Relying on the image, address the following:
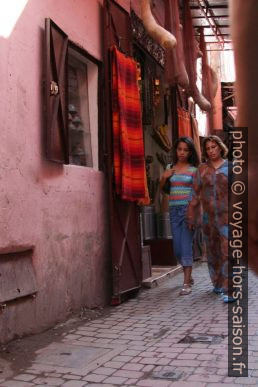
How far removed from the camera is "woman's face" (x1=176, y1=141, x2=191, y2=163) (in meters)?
6.28


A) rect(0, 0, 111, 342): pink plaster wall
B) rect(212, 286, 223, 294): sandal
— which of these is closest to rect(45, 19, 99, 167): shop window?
rect(0, 0, 111, 342): pink plaster wall

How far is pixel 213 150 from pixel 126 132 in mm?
1065

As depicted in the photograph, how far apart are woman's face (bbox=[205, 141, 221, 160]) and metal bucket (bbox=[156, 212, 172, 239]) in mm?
2815

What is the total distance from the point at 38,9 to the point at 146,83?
4.17 meters

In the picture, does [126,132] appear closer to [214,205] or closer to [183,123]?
[214,205]

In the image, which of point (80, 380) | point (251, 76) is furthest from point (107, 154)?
point (251, 76)

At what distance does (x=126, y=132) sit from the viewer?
5645 mm

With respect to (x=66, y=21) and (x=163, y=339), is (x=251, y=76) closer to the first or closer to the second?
(x=163, y=339)

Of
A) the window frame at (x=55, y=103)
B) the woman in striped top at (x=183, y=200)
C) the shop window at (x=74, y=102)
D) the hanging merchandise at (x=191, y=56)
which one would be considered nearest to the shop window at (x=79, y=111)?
the shop window at (x=74, y=102)

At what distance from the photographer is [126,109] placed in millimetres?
5727

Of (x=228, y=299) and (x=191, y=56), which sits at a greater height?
(x=191, y=56)

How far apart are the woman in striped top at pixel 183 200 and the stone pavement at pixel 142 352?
738 mm

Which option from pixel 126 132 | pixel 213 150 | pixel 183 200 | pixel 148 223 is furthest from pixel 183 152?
pixel 148 223

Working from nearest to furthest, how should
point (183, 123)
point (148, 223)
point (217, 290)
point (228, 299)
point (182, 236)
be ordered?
1. point (228, 299)
2. point (217, 290)
3. point (182, 236)
4. point (148, 223)
5. point (183, 123)
